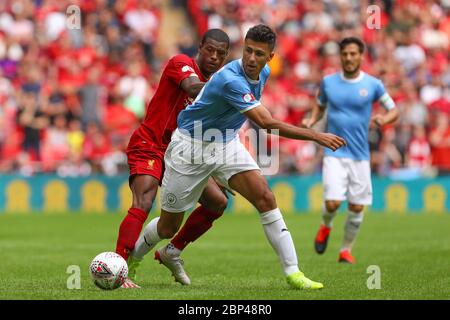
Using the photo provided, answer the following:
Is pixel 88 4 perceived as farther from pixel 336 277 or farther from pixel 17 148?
pixel 336 277

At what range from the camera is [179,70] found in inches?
371

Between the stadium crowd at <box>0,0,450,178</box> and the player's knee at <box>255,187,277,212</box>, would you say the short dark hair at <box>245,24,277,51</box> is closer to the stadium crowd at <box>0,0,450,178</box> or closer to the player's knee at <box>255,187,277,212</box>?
the player's knee at <box>255,187,277,212</box>

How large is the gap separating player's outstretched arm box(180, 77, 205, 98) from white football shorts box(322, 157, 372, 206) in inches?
162

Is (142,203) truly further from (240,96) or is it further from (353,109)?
(353,109)

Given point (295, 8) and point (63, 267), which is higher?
point (295, 8)

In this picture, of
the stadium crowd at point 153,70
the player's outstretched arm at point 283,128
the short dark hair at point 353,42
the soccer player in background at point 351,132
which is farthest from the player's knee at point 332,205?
the stadium crowd at point 153,70

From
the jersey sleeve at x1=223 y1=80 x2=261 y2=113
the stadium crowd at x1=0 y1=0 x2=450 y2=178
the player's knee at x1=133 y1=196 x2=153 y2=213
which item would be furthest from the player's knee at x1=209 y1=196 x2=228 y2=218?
the stadium crowd at x1=0 y1=0 x2=450 y2=178

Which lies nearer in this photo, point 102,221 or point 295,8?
point 102,221

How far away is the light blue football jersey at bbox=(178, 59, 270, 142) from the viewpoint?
8477 mm

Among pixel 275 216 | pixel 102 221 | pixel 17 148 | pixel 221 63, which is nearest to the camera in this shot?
pixel 275 216

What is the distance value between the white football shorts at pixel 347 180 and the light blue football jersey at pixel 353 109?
0.09 m

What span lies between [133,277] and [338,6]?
59.5 feet

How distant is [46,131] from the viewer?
23.1 m

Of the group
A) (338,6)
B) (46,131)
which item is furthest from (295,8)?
(46,131)
